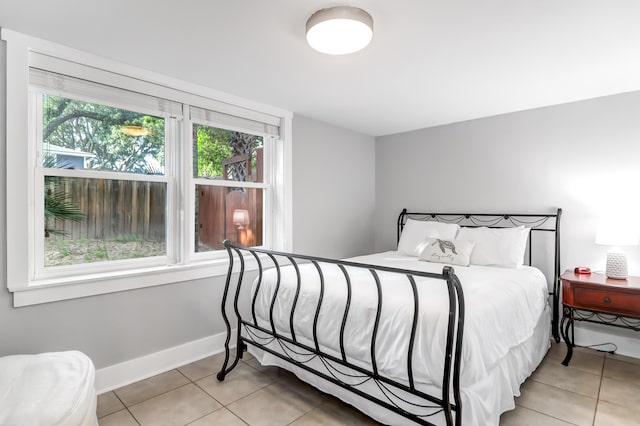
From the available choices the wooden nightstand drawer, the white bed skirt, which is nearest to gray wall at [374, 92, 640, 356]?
the wooden nightstand drawer

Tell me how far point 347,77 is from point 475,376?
6.90ft

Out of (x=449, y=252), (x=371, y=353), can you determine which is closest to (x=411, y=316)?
(x=371, y=353)

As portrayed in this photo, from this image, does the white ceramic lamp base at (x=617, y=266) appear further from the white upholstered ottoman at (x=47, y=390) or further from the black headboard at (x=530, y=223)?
the white upholstered ottoman at (x=47, y=390)

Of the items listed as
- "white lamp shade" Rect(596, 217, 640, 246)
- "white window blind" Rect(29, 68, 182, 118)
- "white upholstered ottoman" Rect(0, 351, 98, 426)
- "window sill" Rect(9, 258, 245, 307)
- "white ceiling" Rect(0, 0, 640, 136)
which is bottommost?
"white upholstered ottoman" Rect(0, 351, 98, 426)

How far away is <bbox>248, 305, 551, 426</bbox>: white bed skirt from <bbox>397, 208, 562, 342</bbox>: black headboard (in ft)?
2.09

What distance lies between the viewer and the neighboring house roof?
2.16 meters

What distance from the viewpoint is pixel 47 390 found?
1.47 meters

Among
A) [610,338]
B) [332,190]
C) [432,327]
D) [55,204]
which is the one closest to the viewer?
[432,327]

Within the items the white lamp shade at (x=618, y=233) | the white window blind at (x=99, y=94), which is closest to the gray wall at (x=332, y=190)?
the white window blind at (x=99, y=94)

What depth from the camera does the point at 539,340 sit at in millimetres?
2609

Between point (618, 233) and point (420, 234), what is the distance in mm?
1544

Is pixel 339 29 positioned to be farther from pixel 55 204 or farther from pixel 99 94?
pixel 55 204

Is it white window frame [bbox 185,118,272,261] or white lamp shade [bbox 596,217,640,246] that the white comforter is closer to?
white lamp shade [bbox 596,217,640,246]

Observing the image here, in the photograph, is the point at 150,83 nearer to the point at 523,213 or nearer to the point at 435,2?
the point at 435,2
